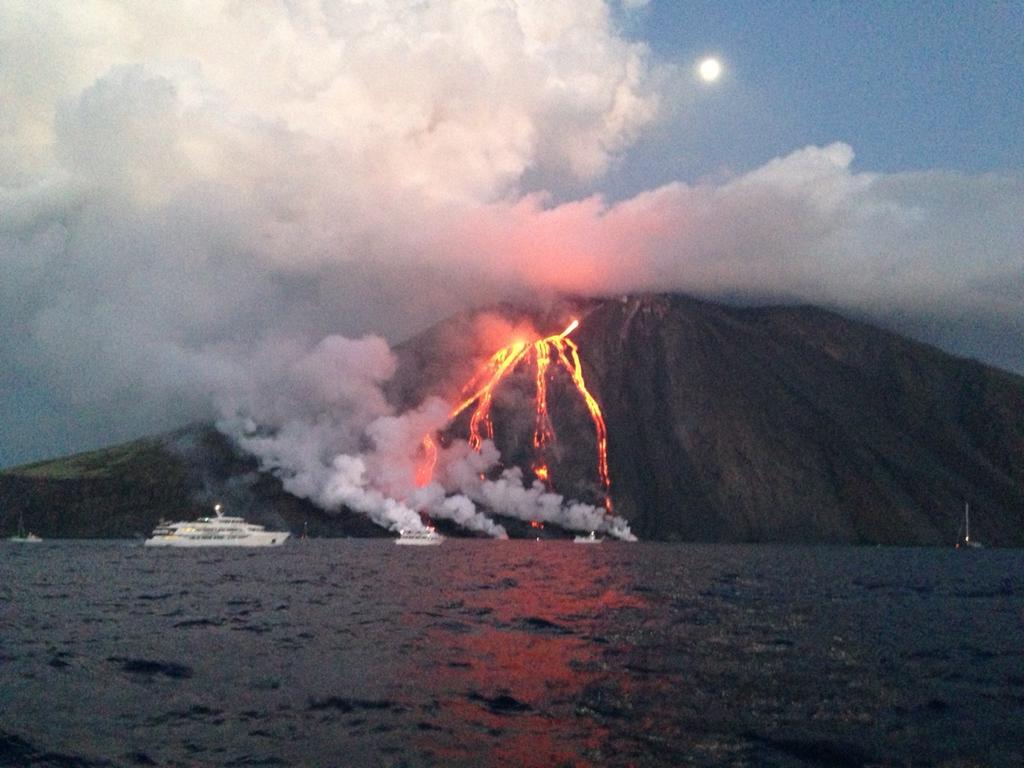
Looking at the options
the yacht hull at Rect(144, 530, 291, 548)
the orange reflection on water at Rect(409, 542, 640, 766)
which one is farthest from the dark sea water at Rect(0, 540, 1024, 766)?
the yacht hull at Rect(144, 530, 291, 548)

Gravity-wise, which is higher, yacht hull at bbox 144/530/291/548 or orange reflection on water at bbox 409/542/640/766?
orange reflection on water at bbox 409/542/640/766

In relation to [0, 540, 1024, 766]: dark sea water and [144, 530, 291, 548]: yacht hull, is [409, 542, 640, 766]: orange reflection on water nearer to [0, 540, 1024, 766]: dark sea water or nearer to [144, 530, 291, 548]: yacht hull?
[0, 540, 1024, 766]: dark sea water

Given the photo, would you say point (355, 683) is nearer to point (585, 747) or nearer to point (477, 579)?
point (585, 747)

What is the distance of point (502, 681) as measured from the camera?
108 feet

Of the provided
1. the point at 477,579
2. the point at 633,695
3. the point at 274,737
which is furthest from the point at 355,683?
the point at 477,579

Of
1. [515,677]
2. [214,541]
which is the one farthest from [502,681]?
[214,541]

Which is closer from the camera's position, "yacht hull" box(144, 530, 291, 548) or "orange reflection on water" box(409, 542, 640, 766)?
"orange reflection on water" box(409, 542, 640, 766)

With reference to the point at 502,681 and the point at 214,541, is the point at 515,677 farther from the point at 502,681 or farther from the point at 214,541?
the point at 214,541

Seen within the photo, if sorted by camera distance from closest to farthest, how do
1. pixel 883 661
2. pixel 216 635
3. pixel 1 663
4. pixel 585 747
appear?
pixel 585 747, pixel 1 663, pixel 883 661, pixel 216 635

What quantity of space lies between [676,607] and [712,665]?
78.3ft

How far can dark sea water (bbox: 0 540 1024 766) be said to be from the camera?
24203mm

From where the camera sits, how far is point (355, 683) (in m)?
32.3

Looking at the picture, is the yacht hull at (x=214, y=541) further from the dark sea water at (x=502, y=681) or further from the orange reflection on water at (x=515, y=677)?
the orange reflection on water at (x=515, y=677)

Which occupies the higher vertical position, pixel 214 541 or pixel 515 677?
pixel 515 677
